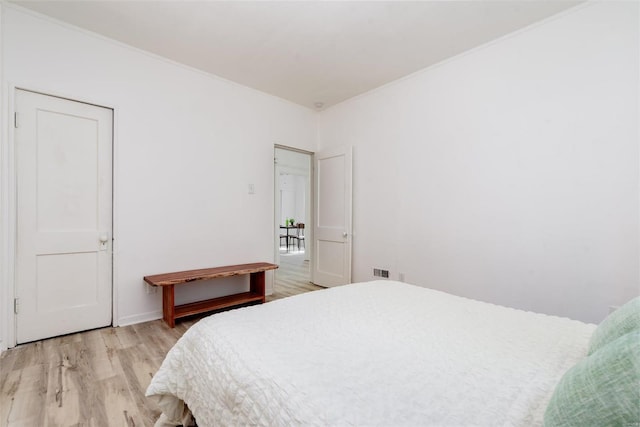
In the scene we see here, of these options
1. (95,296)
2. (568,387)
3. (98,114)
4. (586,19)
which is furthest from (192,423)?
(586,19)

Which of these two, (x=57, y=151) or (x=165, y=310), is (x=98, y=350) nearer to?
(x=165, y=310)

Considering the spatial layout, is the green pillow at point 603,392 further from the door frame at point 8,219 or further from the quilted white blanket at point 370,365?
the door frame at point 8,219

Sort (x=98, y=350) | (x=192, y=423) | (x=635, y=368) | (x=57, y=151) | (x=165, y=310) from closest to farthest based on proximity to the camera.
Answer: (x=635, y=368)
(x=192, y=423)
(x=98, y=350)
(x=57, y=151)
(x=165, y=310)

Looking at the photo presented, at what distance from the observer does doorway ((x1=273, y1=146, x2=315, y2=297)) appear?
4.60 metres

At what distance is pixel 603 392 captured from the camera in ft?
1.96

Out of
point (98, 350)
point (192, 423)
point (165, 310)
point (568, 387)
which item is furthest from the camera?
point (165, 310)

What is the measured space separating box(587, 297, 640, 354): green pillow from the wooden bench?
2.89 metres

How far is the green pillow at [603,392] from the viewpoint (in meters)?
0.55

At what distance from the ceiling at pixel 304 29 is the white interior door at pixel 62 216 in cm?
83

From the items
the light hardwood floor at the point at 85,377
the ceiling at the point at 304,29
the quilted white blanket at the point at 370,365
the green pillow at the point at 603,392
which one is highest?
the ceiling at the point at 304,29

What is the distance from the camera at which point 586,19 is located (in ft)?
7.38

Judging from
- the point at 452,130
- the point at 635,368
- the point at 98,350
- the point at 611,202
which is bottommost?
the point at 98,350

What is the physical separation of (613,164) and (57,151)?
4445mm

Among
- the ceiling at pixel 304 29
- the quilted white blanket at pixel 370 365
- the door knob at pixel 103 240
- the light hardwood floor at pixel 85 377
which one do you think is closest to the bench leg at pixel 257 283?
the light hardwood floor at pixel 85 377
